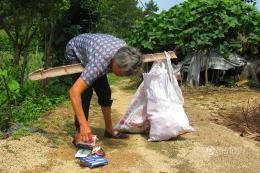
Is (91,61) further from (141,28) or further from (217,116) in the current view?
(141,28)

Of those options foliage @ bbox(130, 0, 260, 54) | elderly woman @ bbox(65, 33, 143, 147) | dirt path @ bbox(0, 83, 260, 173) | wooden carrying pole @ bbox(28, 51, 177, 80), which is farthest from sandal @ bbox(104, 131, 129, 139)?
foliage @ bbox(130, 0, 260, 54)

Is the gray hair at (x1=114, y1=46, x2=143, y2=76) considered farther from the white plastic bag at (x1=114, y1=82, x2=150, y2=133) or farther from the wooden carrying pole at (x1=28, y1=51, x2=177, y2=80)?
the white plastic bag at (x1=114, y1=82, x2=150, y2=133)

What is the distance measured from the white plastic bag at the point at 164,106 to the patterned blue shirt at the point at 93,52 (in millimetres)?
801

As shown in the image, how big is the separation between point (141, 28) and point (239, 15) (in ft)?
7.98

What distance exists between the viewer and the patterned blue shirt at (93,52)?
9.02 feet

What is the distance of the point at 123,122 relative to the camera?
383 centimetres

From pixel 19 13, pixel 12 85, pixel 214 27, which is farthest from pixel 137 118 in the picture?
pixel 214 27

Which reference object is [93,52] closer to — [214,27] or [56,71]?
[56,71]

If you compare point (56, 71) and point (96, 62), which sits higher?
point (96, 62)

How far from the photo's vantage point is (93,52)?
2.91m

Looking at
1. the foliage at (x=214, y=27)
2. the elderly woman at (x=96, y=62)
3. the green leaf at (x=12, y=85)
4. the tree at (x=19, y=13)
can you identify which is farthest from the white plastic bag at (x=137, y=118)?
the foliage at (x=214, y=27)

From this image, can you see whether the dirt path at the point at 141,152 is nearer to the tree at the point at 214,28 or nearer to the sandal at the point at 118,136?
the sandal at the point at 118,136

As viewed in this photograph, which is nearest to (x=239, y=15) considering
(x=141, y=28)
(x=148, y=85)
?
(x=141, y=28)

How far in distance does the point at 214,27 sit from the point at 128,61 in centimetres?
497
